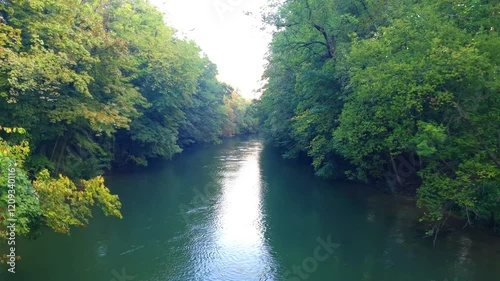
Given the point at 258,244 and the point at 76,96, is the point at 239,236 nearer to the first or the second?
the point at 258,244

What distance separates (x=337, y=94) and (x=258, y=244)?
10169 mm

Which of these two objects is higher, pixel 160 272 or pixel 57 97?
pixel 57 97

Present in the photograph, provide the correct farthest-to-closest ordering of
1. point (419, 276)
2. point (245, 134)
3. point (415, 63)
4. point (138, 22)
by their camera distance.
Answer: point (245, 134) → point (138, 22) → point (415, 63) → point (419, 276)

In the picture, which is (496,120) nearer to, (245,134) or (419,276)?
(419,276)

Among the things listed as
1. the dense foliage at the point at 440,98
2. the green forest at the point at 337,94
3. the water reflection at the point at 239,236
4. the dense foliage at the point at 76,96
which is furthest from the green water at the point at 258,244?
the dense foliage at the point at 76,96

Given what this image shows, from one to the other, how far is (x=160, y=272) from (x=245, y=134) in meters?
66.3

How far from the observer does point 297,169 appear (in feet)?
91.8

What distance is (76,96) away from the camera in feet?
52.9

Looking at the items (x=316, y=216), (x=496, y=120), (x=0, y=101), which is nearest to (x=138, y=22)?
(x=0, y=101)

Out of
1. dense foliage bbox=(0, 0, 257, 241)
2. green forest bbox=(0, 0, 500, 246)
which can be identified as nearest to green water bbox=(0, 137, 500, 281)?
green forest bbox=(0, 0, 500, 246)

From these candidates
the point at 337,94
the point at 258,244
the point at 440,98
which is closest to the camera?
the point at 440,98

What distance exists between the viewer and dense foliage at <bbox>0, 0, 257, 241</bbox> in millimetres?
7527

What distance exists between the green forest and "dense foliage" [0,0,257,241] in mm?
62

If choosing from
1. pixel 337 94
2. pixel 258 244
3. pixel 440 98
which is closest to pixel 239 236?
pixel 258 244
